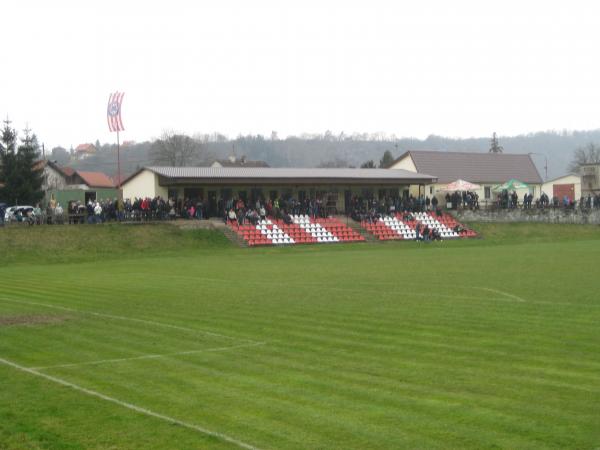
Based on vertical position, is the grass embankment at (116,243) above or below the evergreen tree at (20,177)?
below

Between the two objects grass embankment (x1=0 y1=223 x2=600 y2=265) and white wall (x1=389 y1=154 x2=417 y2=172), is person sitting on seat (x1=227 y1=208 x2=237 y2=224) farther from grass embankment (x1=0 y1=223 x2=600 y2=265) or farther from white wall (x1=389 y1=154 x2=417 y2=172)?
white wall (x1=389 y1=154 x2=417 y2=172)

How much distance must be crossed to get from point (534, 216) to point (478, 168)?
19727 millimetres

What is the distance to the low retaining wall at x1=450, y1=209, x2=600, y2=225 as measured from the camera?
6744 cm

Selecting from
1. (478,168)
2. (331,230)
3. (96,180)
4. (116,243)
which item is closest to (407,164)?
(478,168)

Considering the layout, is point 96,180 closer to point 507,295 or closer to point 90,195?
point 90,195

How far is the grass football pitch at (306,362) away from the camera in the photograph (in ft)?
30.9

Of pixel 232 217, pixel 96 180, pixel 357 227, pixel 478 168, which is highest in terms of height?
pixel 96 180

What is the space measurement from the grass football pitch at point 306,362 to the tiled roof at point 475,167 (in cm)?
5553

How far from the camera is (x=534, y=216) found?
6806 centimetres

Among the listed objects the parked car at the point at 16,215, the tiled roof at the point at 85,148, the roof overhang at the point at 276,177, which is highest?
the tiled roof at the point at 85,148

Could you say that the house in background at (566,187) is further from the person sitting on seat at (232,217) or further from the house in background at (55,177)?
the house in background at (55,177)

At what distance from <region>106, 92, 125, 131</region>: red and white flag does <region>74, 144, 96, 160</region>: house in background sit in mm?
127668

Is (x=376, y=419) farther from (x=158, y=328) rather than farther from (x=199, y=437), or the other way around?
(x=158, y=328)

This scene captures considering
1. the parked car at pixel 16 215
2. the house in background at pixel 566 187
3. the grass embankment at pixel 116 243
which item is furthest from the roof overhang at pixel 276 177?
the house in background at pixel 566 187
